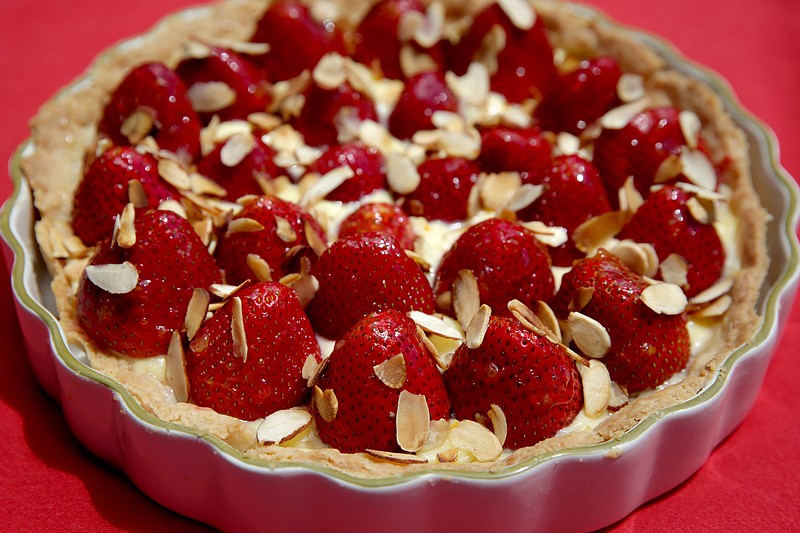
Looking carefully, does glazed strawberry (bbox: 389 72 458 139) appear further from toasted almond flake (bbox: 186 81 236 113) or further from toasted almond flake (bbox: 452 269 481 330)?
toasted almond flake (bbox: 452 269 481 330)

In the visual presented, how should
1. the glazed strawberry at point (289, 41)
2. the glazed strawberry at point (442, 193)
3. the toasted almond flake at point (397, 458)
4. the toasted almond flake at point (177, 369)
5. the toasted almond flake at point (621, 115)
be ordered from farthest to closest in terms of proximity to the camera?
the glazed strawberry at point (289, 41)
the toasted almond flake at point (621, 115)
the glazed strawberry at point (442, 193)
the toasted almond flake at point (177, 369)
the toasted almond flake at point (397, 458)

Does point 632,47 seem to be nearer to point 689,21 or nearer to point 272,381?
point 689,21

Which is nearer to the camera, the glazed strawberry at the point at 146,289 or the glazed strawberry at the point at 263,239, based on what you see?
the glazed strawberry at the point at 146,289

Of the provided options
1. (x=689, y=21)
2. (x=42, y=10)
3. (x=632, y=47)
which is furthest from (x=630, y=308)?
(x=42, y=10)

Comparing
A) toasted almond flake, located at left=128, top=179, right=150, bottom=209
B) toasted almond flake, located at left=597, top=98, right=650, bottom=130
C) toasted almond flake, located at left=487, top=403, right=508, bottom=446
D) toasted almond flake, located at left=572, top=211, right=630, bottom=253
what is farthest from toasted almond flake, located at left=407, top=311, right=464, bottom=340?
toasted almond flake, located at left=597, top=98, right=650, bottom=130

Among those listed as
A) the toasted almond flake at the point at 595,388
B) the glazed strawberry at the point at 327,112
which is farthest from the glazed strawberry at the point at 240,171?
the toasted almond flake at the point at 595,388

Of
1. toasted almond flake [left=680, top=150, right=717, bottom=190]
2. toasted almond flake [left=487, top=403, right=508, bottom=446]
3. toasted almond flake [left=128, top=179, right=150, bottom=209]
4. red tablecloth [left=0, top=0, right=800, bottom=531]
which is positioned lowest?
red tablecloth [left=0, top=0, right=800, bottom=531]

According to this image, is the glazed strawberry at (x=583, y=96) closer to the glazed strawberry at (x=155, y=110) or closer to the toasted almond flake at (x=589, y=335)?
the toasted almond flake at (x=589, y=335)
